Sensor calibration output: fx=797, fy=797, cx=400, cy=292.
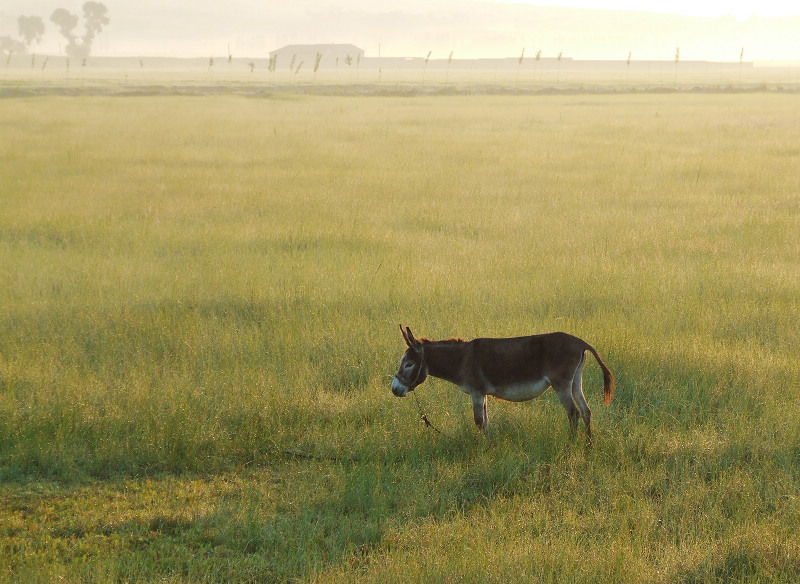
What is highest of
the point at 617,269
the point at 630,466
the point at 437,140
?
the point at 437,140

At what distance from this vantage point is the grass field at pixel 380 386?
5789 millimetres

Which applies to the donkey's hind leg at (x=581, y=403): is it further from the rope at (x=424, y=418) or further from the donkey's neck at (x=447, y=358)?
the rope at (x=424, y=418)

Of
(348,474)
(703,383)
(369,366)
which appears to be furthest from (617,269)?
(348,474)

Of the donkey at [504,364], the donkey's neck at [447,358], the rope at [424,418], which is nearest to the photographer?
the donkey at [504,364]

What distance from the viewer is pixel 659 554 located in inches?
220

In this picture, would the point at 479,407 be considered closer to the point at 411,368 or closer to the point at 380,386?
the point at 411,368

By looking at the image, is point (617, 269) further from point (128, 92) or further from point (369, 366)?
point (128, 92)

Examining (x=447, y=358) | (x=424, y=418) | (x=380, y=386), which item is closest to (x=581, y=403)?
(x=447, y=358)

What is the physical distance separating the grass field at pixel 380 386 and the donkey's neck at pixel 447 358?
2.79 feet

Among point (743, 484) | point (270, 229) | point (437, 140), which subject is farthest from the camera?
point (437, 140)

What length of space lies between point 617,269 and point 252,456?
7925 mm

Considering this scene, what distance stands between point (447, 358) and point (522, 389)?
681 mm

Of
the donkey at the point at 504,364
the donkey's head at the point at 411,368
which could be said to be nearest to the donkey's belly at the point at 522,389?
the donkey at the point at 504,364

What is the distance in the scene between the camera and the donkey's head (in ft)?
21.5
